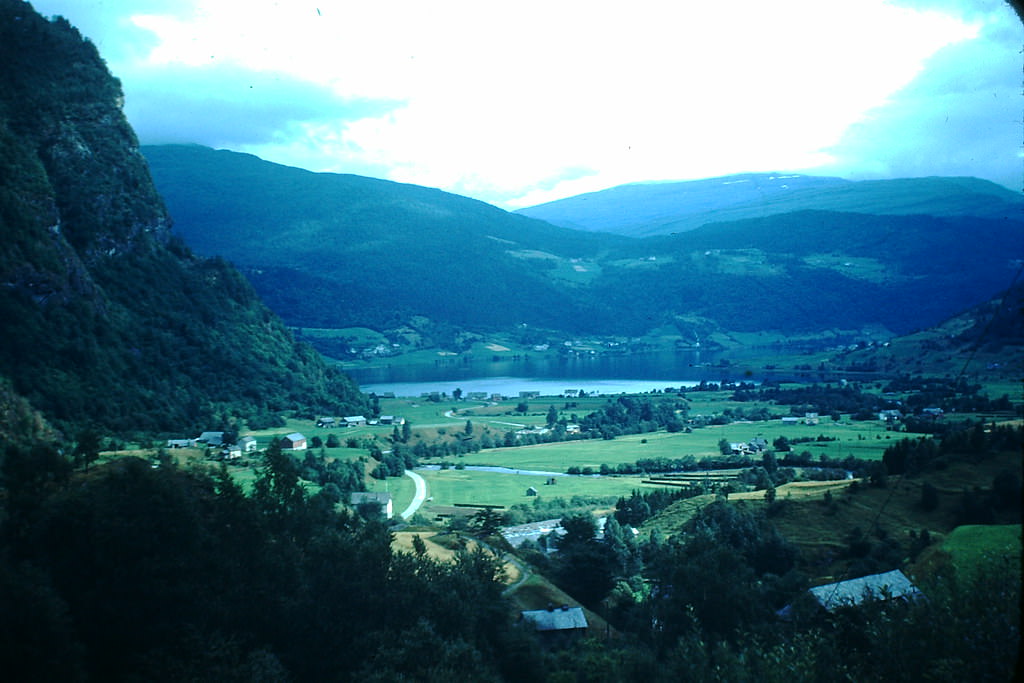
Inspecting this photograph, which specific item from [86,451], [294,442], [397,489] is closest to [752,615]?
[86,451]

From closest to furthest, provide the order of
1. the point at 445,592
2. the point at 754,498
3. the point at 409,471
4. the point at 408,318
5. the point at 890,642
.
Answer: the point at 890,642, the point at 445,592, the point at 754,498, the point at 409,471, the point at 408,318

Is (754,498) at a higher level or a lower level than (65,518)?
lower

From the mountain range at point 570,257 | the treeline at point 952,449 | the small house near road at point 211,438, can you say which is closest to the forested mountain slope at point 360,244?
the mountain range at point 570,257

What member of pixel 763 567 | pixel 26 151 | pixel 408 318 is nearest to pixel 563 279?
pixel 408 318

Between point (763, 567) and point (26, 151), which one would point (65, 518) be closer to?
point (763, 567)

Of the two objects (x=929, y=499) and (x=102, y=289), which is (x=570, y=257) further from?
(x=929, y=499)

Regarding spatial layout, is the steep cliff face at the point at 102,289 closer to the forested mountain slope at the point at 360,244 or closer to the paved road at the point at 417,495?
the paved road at the point at 417,495
